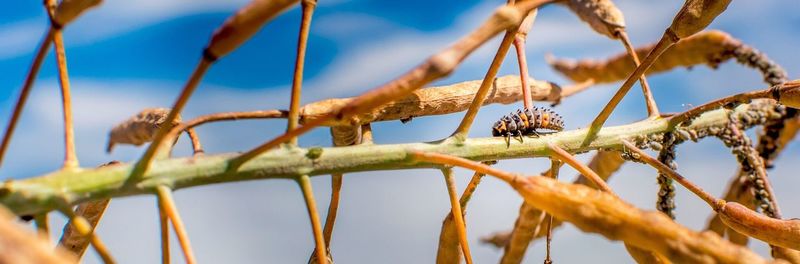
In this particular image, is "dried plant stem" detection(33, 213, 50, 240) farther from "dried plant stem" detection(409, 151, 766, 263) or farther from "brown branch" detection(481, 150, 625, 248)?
"brown branch" detection(481, 150, 625, 248)

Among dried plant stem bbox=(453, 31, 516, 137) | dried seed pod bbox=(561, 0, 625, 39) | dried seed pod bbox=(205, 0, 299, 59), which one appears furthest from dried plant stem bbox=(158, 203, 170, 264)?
dried seed pod bbox=(561, 0, 625, 39)

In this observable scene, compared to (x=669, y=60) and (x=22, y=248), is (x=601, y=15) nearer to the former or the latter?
(x=669, y=60)

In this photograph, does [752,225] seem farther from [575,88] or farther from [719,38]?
[719,38]

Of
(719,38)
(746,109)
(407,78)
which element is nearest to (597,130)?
(407,78)

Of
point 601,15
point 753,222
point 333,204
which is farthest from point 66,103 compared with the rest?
point 601,15

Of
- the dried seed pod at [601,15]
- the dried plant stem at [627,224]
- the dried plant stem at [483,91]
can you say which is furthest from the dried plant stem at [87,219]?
the dried seed pod at [601,15]

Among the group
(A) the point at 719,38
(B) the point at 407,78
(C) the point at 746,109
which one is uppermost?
(A) the point at 719,38

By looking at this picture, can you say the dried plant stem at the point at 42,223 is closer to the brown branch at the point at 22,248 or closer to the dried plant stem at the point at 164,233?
the dried plant stem at the point at 164,233
